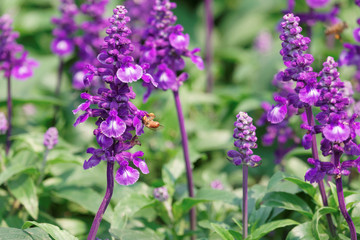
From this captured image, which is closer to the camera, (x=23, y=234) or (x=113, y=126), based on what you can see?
(x=113, y=126)

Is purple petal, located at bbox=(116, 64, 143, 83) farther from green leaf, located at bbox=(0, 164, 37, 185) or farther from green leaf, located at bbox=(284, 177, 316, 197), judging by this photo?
green leaf, located at bbox=(0, 164, 37, 185)

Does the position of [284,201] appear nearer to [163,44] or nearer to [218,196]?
[218,196]

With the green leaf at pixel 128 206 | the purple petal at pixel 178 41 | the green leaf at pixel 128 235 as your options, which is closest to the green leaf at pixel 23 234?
the green leaf at pixel 128 235

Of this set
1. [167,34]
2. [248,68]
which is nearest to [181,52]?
[167,34]

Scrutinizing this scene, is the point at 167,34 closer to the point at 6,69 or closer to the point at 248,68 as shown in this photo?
the point at 6,69

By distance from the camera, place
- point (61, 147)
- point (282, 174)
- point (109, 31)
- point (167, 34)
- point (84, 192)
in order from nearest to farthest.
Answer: point (109, 31)
point (282, 174)
point (167, 34)
point (84, 192)
point (61, 147)

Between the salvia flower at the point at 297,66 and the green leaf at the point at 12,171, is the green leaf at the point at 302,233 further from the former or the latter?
the green leaf at the point at 12,171

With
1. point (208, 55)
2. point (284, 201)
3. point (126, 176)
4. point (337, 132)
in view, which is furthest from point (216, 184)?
point (208, 55)
